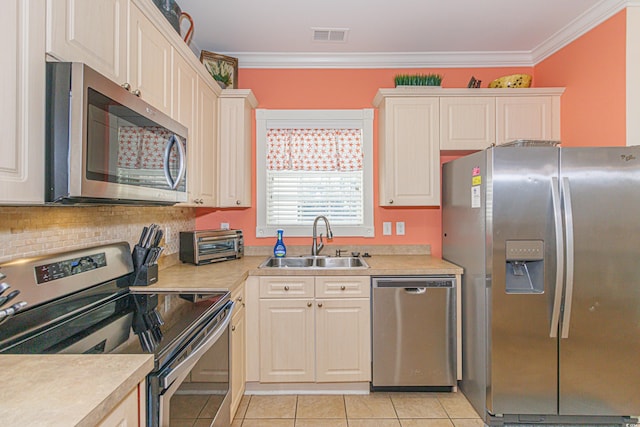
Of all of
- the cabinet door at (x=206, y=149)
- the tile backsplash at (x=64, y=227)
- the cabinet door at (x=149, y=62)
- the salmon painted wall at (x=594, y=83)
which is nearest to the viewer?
the tile backsplash at (x=64, y=227)

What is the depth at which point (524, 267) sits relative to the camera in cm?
199

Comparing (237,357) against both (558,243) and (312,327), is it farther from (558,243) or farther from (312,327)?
(558,243)

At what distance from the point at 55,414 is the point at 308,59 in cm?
288

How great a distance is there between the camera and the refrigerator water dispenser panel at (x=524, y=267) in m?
1.92

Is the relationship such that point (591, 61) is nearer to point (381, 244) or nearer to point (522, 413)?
point (381, 244)

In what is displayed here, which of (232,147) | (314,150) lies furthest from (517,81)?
(232,147)

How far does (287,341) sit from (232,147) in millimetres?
1532

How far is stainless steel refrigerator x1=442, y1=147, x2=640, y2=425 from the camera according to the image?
1896mm

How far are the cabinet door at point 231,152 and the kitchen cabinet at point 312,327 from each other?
830mm

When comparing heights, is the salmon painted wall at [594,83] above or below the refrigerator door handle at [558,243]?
above

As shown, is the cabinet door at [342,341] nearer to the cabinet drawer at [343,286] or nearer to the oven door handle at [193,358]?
the cabinet drawer at [343,286]

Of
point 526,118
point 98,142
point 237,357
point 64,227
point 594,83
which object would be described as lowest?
point 237,357

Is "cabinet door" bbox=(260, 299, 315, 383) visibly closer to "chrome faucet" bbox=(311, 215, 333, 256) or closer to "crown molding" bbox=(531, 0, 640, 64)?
"chrome faucet" bbox=(311, 215, 333, 256)

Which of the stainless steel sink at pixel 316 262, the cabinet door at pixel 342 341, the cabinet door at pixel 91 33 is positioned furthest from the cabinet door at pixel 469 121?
the cabinet door at pixel 91 33
